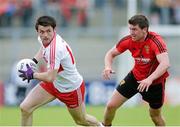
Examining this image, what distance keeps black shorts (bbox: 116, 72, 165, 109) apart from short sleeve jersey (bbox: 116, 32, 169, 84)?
0.11 metres

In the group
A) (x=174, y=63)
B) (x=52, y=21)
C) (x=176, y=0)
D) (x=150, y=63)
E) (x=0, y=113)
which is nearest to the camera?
(x=52, y=21)

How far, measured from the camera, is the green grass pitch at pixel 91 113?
52.5ft

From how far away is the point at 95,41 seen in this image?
77.5ft

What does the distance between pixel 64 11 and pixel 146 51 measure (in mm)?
12052

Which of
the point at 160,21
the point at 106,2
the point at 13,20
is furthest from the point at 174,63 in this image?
the point at 13,20

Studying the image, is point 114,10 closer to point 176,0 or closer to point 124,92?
point 176,0

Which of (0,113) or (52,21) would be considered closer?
(52,21)

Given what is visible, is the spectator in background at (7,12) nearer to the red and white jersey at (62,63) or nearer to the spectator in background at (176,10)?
the spectator in background at (176,10)

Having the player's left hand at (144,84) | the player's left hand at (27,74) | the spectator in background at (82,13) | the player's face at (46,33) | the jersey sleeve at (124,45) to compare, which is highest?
the player's face at (46,33)

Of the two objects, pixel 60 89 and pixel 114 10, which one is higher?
pixel 60 89

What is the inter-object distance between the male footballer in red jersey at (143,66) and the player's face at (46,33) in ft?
3.61

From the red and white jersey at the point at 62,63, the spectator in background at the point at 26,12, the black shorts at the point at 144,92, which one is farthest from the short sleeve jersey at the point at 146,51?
the spectator in background at the point at 26,12

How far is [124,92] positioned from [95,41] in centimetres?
1162

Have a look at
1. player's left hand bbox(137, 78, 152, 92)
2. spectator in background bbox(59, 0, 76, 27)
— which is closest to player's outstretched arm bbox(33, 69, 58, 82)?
player's left hand bbox(137, 78, 152, 92)
